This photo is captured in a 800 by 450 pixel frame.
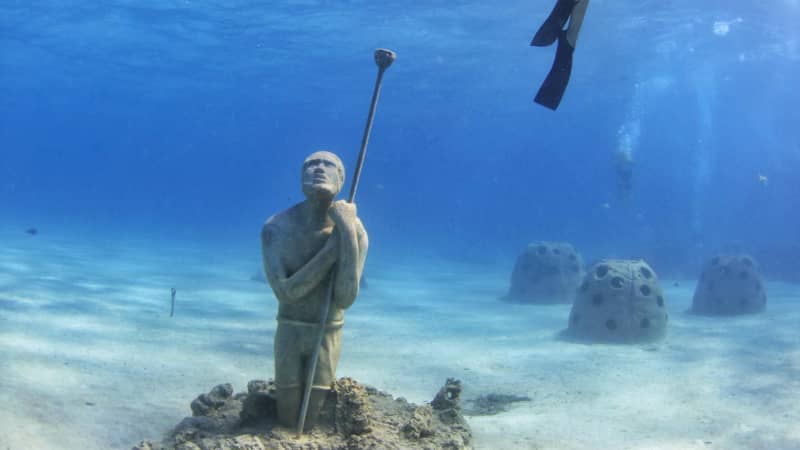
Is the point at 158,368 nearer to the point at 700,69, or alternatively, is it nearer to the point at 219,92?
the point at 700,69

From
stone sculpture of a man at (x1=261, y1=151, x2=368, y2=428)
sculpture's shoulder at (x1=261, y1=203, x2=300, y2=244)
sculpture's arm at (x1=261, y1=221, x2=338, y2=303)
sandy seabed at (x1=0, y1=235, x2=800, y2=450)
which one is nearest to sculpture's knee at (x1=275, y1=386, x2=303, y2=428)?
stone sculpture of a man at (x1=261, y1=151, x2=368, y2=428)

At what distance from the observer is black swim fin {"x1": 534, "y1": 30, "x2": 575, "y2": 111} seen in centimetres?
332

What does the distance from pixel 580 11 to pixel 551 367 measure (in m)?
6.57

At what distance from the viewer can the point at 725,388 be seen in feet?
24.8

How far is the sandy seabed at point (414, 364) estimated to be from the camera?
562cm

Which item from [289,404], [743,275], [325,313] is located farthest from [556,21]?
[743,275]

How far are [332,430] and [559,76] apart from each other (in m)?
2.56

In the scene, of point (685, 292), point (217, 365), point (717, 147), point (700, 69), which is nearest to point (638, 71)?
point (700, 69)

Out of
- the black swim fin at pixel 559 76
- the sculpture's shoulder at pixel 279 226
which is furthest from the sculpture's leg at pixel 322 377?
the black swim fin at pixel 559 76

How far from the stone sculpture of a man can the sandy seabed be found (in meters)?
2.18

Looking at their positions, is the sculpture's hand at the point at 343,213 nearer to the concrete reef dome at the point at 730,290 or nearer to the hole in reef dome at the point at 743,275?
the concrete reef dome at the point at 730,290

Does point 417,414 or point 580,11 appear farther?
point 417,414

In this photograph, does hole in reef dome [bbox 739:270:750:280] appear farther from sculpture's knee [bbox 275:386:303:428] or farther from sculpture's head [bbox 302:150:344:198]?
sculpture's knee [bbox 275:386:303:428]

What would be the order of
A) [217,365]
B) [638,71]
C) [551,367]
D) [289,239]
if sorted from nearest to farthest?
[289,239], [217,365], [551,367], [638,71]
